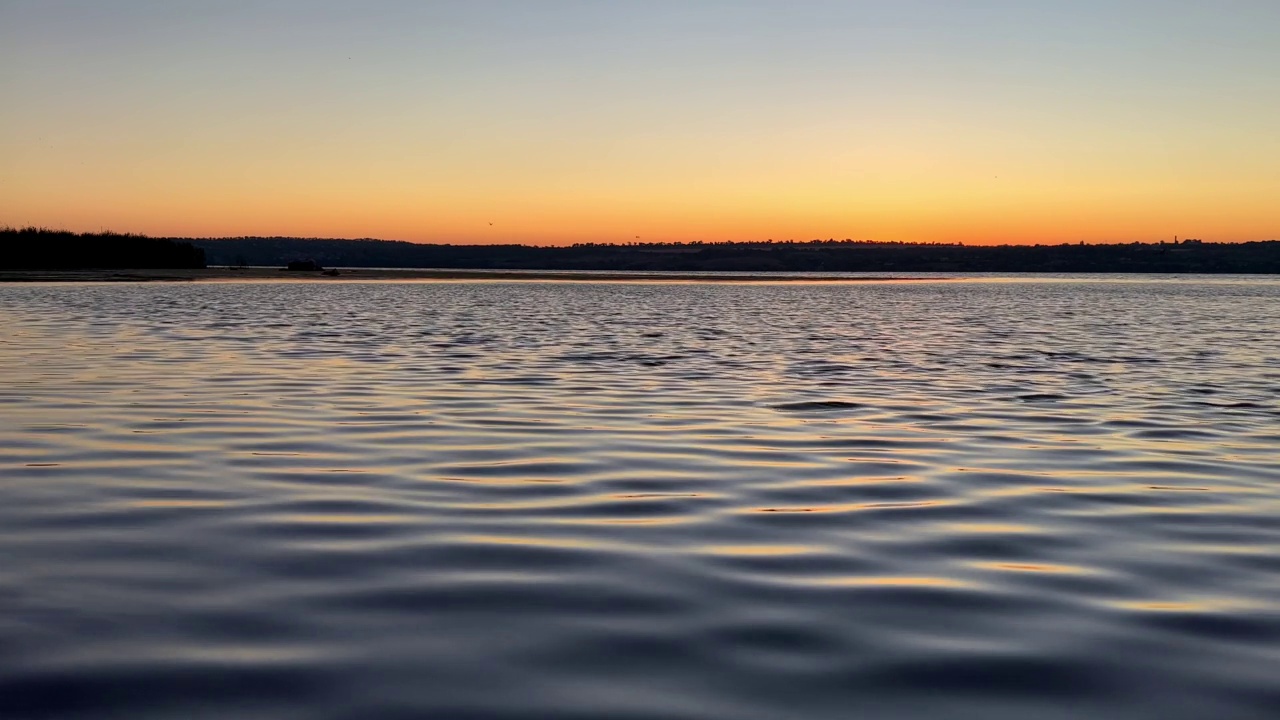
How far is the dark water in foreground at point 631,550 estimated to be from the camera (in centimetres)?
470

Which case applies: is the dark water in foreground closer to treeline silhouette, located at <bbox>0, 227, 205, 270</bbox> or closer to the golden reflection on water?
the golden reflection on water

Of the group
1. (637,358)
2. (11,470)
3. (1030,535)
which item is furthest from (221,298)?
(1030,535)

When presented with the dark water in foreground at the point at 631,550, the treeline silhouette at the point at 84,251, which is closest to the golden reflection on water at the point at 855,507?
the dark water in foreground at the point at 631,550

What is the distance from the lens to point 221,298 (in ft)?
167

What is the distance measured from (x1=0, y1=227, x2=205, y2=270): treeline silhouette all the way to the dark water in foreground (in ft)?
234

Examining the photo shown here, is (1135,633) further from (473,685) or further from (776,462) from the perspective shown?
(776,462)

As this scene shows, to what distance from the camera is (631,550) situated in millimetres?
7090

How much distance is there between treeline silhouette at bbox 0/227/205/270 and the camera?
80.6m

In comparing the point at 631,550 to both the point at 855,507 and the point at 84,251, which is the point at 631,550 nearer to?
the point at 855,507

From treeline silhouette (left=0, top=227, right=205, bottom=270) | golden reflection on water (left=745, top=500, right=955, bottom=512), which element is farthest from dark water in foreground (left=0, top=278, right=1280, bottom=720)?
treeline silhouette (left=0, top=227, right=205, bottom=270)

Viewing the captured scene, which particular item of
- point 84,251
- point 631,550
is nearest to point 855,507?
point 631,550

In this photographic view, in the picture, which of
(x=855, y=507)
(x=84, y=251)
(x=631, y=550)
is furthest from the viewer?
(x=84, y=251)

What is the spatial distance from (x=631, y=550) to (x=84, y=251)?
8866 centimetres

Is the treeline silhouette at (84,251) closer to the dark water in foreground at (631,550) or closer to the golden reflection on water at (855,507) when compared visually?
the dark water in foreground at (631,550)
